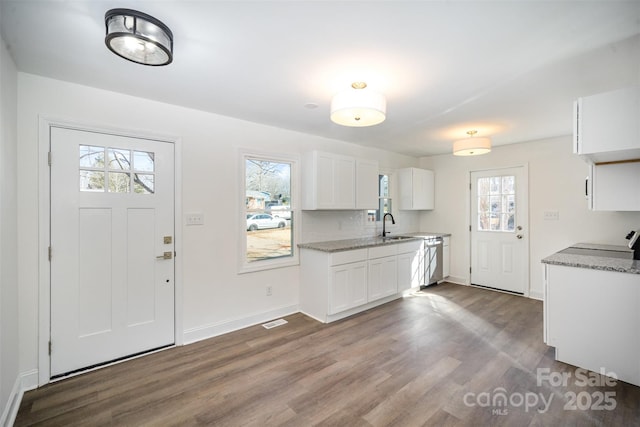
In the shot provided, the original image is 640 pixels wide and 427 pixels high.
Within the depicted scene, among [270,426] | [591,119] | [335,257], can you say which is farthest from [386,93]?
[270,426]

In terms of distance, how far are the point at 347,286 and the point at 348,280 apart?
0.08m

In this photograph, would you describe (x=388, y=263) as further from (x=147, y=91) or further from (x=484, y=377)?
(x=147, y=91)

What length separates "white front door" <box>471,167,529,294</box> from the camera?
178 inches

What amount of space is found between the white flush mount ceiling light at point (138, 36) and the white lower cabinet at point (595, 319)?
11.4 ft

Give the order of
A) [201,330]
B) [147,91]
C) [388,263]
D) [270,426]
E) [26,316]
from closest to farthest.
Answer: [270,426], [26,316], [147,91], [201,330], [388,263]

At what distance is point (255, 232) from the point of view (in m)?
3.51

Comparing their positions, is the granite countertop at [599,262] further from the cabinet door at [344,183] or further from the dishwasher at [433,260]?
the cabinet door at [344,183]

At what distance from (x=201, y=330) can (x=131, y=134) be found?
207cm

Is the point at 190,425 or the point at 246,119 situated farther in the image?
the point at 246,119

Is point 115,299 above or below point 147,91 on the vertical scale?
below

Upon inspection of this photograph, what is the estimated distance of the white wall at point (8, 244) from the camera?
1.79 meters

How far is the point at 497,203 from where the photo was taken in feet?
15.7

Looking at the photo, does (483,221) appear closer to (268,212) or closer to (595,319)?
(595,319)

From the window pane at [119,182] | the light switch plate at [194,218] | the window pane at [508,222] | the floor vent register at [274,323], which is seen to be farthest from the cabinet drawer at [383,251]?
the window pane at [119,182]
